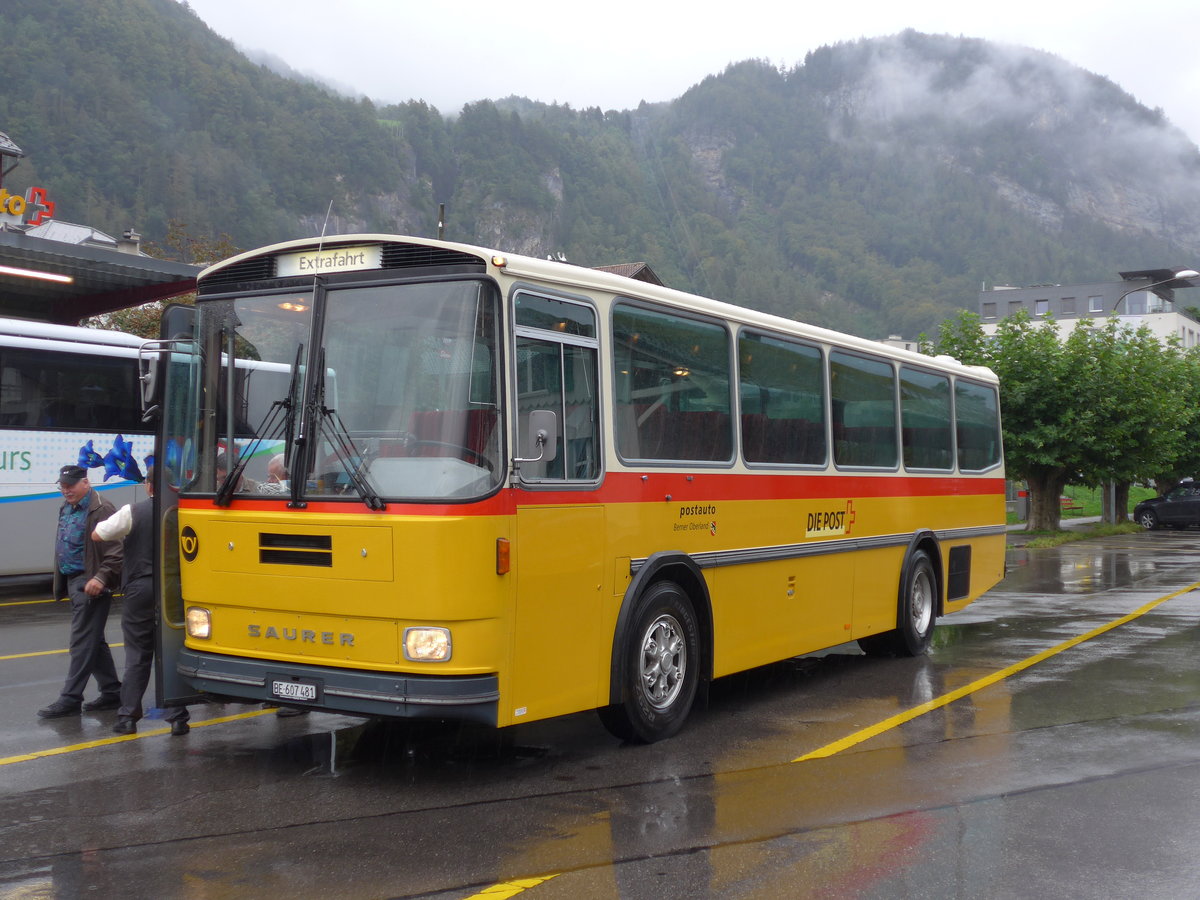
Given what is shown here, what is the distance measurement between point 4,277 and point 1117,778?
18.3 m

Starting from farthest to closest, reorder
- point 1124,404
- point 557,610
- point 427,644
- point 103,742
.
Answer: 1. point 1124,404
2. point 103,742
3. point 557,610
4. point 427,644

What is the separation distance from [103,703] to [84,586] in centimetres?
87

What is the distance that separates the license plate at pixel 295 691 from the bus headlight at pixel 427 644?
598 mm

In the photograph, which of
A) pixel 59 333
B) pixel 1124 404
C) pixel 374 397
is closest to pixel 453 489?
pixel 374 397

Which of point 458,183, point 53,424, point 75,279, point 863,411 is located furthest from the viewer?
point 458,183

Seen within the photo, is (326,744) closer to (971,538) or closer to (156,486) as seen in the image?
(156,486)

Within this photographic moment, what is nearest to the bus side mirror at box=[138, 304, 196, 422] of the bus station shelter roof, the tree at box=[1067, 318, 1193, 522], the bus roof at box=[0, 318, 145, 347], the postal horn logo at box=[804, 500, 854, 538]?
the postal horn logo at box=[804, 500, 854, 538]

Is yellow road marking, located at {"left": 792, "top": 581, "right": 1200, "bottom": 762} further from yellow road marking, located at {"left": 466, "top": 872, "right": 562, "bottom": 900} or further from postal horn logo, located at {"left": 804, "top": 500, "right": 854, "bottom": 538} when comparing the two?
yellow road marking, located at {"left": 466, "top": 872, "right": 562, "bottom": 900}

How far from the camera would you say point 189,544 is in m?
6.72

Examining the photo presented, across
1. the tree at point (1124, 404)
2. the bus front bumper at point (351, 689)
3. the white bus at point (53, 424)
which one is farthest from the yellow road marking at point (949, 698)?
the tree at point (1124, 404)

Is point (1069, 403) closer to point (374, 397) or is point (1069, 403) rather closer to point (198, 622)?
point (374, 397)

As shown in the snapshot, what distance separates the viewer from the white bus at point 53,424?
15227 millimetres

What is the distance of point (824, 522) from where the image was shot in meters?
9.38

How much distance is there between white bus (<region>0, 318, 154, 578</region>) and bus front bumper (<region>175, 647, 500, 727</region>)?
33.1 ft
